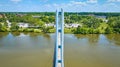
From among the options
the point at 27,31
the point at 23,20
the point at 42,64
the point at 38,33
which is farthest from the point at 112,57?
the point at 23,20

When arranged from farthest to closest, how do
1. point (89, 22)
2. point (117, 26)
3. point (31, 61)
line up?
point (89, 22)
point (117, 26)
point (31, 61)

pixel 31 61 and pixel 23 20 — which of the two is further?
pixel 23 20

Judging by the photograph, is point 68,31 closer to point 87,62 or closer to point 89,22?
point 89,22

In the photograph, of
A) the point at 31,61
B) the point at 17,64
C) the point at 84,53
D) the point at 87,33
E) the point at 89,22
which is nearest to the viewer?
the point at 17,64

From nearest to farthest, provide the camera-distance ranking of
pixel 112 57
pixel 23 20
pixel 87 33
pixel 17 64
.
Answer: pixel 17 64 < pixel 112 57 < pixel 87 33 < pixel 23 20

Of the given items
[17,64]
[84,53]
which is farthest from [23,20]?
[17,64]

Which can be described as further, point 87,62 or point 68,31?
point 68,31

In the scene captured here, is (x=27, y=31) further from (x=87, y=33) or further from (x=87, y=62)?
(x=87, y=62)

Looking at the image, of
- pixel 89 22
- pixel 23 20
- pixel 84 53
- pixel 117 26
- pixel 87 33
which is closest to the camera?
pixel 84 53

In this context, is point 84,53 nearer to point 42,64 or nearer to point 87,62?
point 87,62
